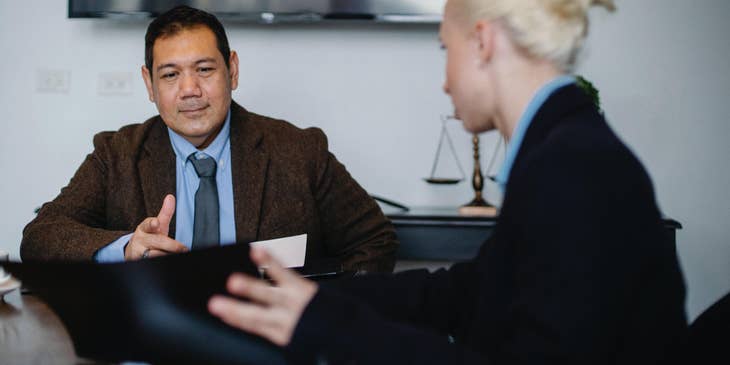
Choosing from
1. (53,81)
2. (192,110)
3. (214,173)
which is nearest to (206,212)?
(214,173)

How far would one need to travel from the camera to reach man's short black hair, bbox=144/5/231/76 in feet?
6.52

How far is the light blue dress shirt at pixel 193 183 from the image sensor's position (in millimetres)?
1909

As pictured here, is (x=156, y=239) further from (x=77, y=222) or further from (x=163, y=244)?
(x=77, y=222)

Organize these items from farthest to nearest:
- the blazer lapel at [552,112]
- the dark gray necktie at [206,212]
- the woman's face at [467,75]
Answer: the dark gray necktie at [206,212]
the woman's face at [467,75]
the blazer lapel at [552,112]

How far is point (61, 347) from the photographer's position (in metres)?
1.14

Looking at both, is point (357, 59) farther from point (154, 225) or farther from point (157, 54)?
point (154, 225)

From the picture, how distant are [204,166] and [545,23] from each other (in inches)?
47.6

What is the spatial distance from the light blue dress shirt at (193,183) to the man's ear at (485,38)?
105 cm

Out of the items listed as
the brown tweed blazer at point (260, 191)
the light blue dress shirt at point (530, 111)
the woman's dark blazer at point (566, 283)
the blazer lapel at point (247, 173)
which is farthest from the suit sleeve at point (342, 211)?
the woman's dark blazer at point (566, 283)

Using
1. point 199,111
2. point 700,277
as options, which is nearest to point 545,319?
point 199,111

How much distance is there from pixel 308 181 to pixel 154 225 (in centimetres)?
60

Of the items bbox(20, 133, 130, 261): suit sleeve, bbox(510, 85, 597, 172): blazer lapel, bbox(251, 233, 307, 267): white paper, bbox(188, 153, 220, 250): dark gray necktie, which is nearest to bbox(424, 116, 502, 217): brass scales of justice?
bbox(188, 153, 220, 250): dark gray necktie

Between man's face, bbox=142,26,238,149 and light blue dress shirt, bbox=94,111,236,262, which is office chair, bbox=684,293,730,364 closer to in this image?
light blue dress shirt, bbox=94,111,236,262

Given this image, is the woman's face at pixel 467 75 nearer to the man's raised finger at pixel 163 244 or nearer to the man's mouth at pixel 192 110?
the man's raised finger at pixel 163 244
